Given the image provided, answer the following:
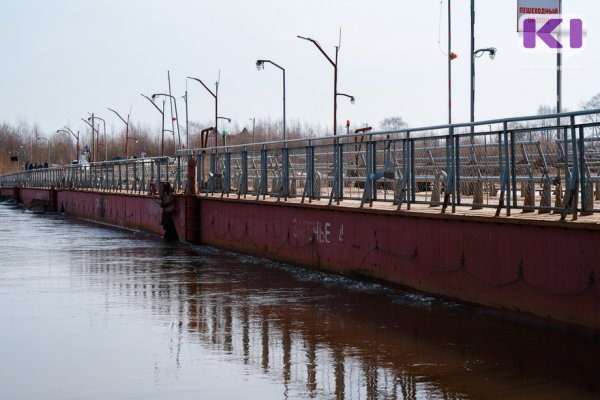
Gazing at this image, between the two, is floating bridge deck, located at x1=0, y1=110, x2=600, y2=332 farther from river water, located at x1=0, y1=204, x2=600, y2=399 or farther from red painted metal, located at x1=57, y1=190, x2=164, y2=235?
red painted metal, located at x1=57, y1=190, x2=164, y2=235

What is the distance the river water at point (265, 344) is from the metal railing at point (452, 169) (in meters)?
1.78

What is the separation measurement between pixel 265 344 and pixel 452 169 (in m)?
5.37

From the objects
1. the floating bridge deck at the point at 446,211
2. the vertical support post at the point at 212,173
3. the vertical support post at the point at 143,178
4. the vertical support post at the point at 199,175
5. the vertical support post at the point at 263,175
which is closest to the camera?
the floating bridge deck at the point at 446,211

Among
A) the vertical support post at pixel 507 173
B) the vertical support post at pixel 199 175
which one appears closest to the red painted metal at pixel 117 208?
the vertical support post at pixel 199 175

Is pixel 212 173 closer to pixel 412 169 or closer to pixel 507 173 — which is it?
pixel 412 169

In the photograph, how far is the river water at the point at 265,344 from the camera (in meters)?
9.92

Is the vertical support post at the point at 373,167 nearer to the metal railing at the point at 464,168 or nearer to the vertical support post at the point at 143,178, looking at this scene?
the metal railing at the point at 464,168

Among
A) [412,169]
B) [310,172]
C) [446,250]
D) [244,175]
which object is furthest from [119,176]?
[446,250]

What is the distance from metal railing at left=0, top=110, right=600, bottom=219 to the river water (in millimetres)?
1780

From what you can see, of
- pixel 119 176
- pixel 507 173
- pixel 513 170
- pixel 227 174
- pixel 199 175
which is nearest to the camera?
pixel 513 170

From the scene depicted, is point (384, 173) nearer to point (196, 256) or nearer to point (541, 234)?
point (541, 234)

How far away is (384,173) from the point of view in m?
18.5

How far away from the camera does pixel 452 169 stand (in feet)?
53.4

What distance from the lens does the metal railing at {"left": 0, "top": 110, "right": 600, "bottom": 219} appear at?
1333cm
